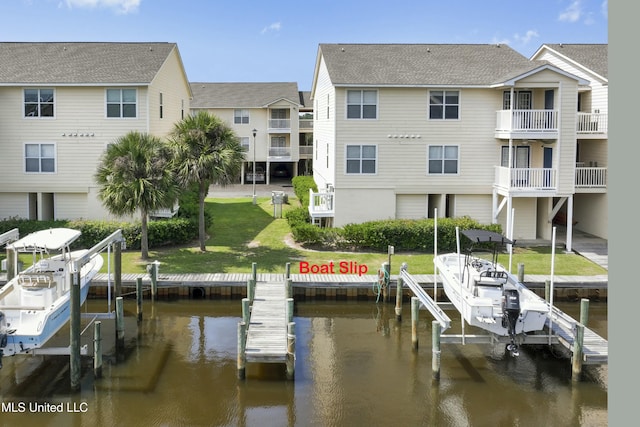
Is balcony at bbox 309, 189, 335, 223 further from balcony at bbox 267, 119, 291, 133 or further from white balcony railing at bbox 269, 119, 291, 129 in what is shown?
white balcony railing at bbox 269, 119, 291, 129

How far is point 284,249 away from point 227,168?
15.1 feet

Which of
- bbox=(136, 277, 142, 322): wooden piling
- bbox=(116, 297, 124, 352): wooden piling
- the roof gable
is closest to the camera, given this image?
bbox=(116, 297, 124, 352): wooden piling

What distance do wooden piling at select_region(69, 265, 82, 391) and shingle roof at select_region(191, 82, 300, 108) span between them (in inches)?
1695

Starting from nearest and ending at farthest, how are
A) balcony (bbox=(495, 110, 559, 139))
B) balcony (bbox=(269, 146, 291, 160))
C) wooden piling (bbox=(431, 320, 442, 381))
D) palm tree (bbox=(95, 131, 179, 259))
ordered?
wooden piling (bbox=(431, 320, 442, 381)) → palm tree (bbox=(95, 131, 179, 259)) → balcony (bbox=(495, 110, 559, 139)) → balcony (bbox=(269, 146, 291, 160))

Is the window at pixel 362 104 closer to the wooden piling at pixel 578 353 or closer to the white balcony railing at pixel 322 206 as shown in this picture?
the white balcony railing at pixel 322 206

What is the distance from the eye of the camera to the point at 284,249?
27.4 m

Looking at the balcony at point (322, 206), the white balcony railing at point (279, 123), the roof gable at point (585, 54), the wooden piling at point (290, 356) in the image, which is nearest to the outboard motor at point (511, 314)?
the wooden piling at point (290, 356)

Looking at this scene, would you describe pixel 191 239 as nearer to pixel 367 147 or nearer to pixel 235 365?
pixel 367 147

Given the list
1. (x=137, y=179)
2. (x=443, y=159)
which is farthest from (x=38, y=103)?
(x=443, y=159)

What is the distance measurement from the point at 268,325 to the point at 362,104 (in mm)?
14447

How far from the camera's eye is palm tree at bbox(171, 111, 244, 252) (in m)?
25.1

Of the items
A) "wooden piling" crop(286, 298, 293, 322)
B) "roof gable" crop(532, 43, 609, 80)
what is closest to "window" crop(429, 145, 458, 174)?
"roof gable" crop(532, 43, 609, 80)

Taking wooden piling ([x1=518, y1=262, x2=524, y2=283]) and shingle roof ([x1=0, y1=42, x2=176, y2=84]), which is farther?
shingle roof ([x1=0, y1=42, x2=176, y2=84])

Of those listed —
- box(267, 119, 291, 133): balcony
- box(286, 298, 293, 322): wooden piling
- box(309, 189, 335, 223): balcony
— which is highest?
box(267, 119, 291, 133): balcony
